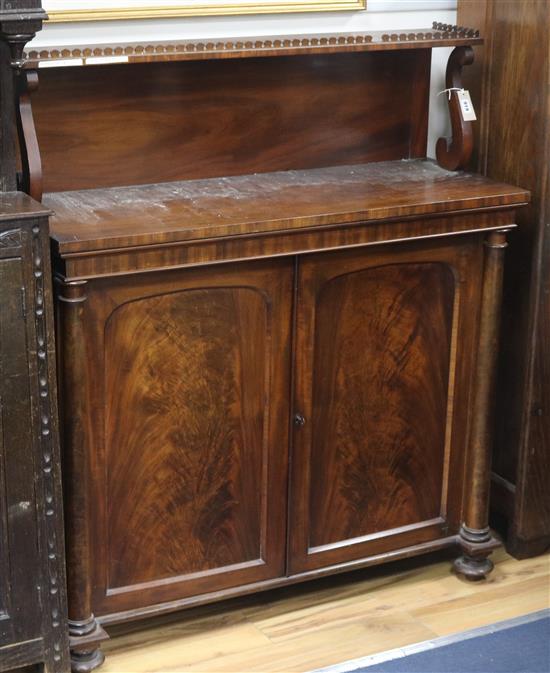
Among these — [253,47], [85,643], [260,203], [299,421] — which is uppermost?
[253,47]

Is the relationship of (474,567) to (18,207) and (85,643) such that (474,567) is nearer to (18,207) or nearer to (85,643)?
(85,643)

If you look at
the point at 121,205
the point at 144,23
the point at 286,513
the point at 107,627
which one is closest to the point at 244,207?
the point at 121,205

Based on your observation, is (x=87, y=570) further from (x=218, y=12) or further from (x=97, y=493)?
(x=218, y=12)

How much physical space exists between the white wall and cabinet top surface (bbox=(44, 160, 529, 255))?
0.97ft

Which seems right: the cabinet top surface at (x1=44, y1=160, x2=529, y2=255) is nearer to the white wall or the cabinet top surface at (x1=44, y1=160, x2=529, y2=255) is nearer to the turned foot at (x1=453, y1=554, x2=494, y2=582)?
the white wall

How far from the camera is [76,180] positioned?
284 cm

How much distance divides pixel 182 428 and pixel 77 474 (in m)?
0.27

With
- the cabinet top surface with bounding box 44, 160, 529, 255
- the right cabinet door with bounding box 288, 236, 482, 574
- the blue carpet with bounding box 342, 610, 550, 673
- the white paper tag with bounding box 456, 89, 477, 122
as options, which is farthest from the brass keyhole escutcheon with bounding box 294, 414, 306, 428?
the white paper tag with bounding box 456, 89, 477, 122

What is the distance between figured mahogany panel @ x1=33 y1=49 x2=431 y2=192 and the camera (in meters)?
2.80

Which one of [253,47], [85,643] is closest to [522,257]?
[253,47]

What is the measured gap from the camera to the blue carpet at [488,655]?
2766 mm

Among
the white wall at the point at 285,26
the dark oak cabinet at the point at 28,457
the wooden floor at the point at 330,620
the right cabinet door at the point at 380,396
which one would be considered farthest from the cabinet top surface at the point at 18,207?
the wooden floor at the point at 330,620

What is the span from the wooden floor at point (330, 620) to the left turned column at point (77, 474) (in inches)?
5.1

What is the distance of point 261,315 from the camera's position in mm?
2701
